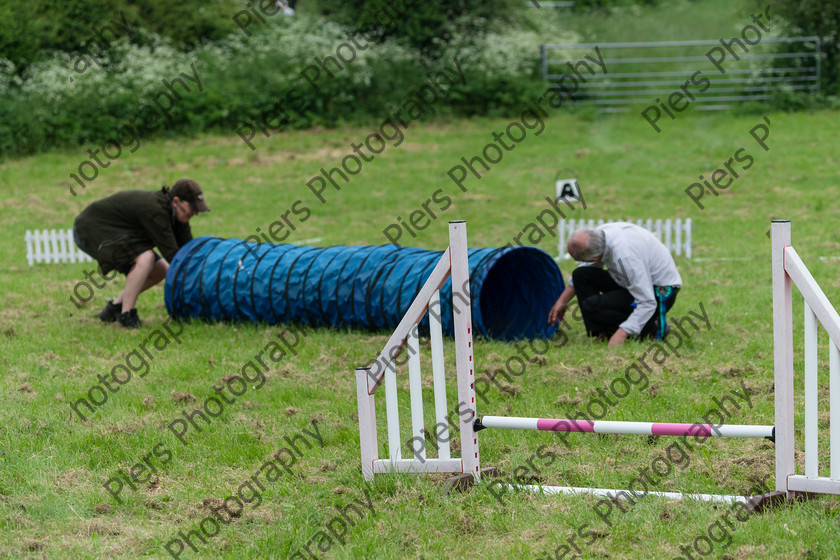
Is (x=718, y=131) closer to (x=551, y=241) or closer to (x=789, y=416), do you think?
(x=551, y=241)

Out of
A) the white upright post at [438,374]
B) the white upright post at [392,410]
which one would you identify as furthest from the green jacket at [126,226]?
the white upright post at [438,374]

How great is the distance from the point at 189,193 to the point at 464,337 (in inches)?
173

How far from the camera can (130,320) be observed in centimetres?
787

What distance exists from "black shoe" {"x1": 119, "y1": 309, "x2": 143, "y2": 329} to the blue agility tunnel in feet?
1.01

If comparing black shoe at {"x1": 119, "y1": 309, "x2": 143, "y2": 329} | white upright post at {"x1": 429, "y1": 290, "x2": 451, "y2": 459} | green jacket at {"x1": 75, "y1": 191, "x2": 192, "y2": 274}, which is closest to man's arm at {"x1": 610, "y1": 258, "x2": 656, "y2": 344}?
white upright post at {"x1": 429, "y1": 290, "x2": 451, "y2": 459}

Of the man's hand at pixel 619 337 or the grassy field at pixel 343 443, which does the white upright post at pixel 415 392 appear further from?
the man's hand at pixel 619 337

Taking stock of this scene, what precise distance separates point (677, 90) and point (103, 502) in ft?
66.6

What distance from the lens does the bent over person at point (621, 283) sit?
6.69 m

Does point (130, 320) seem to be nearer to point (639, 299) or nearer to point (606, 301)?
point (606, 301)

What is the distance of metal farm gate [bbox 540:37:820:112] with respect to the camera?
21.1 meters

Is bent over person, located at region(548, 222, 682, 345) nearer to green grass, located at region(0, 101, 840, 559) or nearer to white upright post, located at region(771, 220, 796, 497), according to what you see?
green grass, located at region(0, 101, 840, 559)

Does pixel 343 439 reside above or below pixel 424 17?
below

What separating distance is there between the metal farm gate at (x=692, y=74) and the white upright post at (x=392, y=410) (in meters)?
18.4

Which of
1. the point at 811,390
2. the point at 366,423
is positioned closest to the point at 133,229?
the point at 366,423
